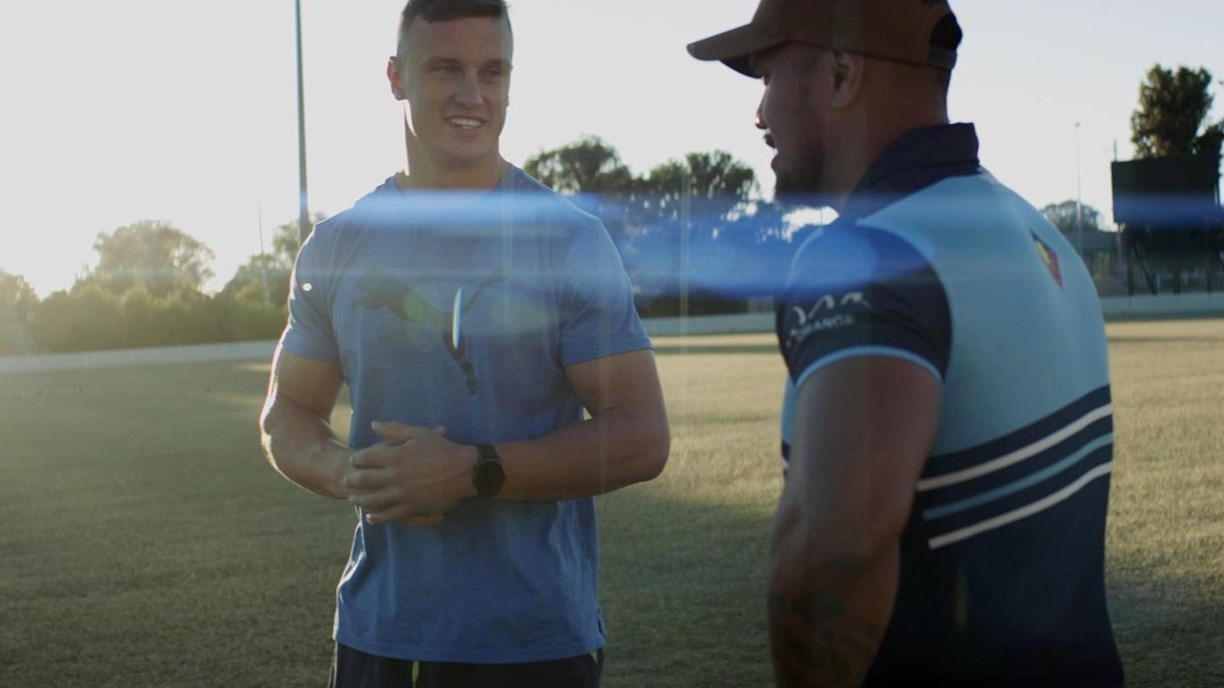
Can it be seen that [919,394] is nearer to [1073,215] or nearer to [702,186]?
[702,186]

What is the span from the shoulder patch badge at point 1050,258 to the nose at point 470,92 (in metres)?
1.35

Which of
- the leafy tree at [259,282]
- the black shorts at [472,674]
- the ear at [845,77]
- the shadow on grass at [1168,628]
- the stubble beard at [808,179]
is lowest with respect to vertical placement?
the shadow on grass at [1168,628]

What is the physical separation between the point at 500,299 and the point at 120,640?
13.5 feet

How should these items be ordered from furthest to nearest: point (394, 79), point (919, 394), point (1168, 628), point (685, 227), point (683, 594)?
point (685, 227) < point (683, 594) < point (1168, 628) < point (394, 79) < point (919, 394)

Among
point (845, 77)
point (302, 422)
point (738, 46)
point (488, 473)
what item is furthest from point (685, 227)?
point (845, 77)

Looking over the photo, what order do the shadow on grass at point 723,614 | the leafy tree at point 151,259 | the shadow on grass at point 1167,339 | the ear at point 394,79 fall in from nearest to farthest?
1. the ear at point 394,79
2. the shadow on grass at point 723,614
3. the shadow on grass at point 1167,339
4. the leafy tree at point 151,259

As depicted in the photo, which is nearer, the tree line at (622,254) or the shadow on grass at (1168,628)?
the shadow on grass at (1168,628)

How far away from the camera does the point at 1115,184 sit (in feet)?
174

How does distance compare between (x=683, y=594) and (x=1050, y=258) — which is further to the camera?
(x=683, y=594)

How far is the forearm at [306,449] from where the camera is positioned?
8.81 ft

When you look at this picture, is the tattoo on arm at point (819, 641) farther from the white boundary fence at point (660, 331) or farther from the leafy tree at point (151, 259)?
the leafy tree at point (151, 259)

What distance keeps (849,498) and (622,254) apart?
49.2 metres

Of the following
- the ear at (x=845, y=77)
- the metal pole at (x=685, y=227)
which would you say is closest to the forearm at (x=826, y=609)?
the ear at (x=845, y=77)

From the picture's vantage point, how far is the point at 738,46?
69.4 inches
